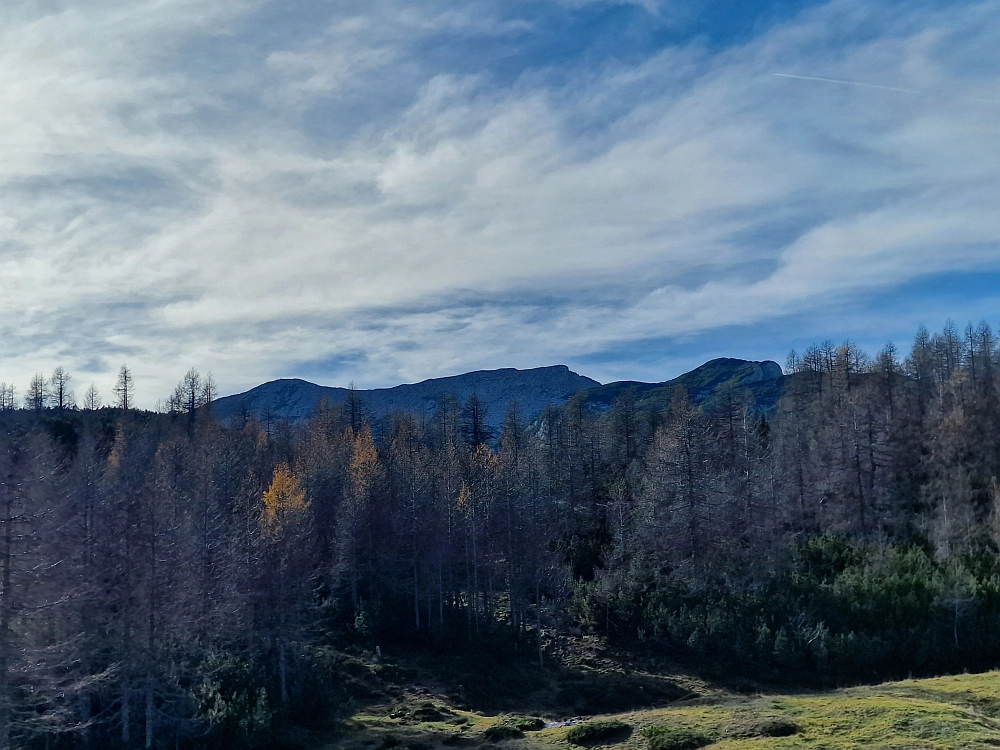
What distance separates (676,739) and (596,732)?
191 inches

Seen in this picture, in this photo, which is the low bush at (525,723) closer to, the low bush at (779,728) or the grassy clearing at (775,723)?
the grassy clearing at (775,723)

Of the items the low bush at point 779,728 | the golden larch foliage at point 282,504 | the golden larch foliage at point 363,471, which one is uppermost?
the golden larch foliage at point 363,471

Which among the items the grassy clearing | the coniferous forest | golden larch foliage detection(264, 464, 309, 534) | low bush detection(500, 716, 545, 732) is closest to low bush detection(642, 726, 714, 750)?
the grassy clearing

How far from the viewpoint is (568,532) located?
72062 millimetres

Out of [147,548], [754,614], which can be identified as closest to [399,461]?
[754,614]

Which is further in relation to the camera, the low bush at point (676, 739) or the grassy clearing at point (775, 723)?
the low bush at point (676, 739)

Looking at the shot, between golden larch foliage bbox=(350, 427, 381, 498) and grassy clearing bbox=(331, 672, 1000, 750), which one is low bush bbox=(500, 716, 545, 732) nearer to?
grassy clearing bbox=(331, 672, 1000, 750)

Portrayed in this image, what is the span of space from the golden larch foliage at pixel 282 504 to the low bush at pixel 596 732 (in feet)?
72.3

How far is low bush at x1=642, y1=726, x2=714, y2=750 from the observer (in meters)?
27.9

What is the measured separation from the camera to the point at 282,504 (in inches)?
2030

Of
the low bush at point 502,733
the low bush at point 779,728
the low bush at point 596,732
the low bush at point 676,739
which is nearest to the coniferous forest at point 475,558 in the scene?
the low bush at point 502,733

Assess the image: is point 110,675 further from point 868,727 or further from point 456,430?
point 456,430

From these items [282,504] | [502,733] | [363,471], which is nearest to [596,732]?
[502,733]

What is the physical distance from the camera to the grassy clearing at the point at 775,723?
25.7 metres
